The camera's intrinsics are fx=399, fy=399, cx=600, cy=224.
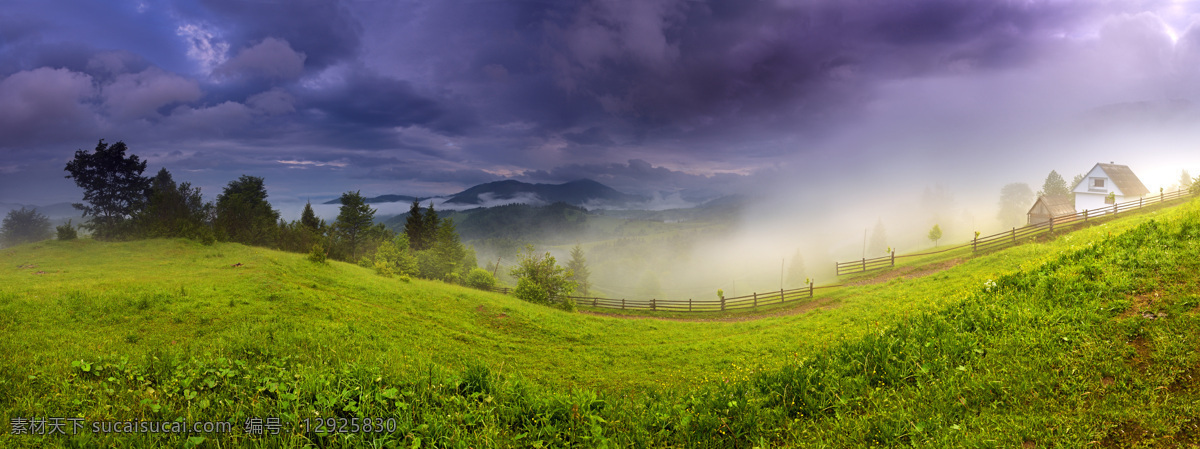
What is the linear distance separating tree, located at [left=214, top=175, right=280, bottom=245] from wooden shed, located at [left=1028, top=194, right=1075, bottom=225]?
102082 mm

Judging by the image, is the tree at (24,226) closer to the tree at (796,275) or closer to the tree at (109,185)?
the tree at (109,185)

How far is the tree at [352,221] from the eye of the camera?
67.6m

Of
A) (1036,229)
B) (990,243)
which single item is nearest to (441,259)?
(990,243)

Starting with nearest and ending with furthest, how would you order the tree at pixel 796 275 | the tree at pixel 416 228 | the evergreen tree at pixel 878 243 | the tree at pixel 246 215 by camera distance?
1. the tree at pixel 246 215
2. the tree at pixel 416 228
3. the tree at pixel 796 275
4. the evergreen tree at pixel 878 243

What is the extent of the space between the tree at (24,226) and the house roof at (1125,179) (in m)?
182

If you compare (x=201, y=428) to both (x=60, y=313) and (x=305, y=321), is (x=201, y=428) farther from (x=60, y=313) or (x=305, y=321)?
(x=60, y=313)

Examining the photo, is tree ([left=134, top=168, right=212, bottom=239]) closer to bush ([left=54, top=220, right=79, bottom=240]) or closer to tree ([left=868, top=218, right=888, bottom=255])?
bush ([left=54, top=220, right=79, bottom=240])

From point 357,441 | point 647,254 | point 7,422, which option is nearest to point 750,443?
point 357,441

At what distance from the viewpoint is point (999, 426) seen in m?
4.50

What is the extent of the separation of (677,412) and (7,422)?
7922 millimetres

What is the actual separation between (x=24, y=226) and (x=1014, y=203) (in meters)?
254

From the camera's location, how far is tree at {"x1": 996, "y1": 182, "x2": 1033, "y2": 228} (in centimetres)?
11519

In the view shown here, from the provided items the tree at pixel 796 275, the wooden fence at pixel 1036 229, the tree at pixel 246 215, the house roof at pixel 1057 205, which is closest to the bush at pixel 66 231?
the tree at pixel 246 215

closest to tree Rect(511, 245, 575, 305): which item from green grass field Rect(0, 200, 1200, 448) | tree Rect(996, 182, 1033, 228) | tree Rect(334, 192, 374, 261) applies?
green grass field Rect(0, 200, 1200, 448)
